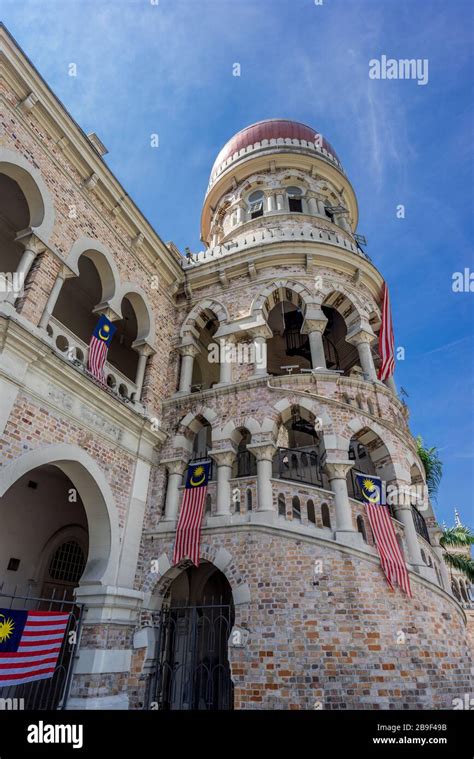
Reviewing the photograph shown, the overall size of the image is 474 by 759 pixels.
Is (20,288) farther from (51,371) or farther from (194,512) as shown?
(194,512)

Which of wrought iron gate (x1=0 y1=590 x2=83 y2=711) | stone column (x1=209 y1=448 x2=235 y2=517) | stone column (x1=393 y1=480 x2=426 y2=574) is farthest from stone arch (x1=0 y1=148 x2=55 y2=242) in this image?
stone column (x1=393 y1=480 x2=426 y2=574)

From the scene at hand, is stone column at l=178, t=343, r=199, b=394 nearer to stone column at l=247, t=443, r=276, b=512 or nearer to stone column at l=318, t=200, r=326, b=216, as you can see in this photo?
stone column at l=247, t=443, r=276, b=512

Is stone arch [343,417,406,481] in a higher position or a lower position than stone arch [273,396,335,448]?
lower

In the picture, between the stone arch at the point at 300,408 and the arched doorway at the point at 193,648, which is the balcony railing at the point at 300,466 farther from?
the arched doorway at the point at 193,648

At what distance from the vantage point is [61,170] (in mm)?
10969

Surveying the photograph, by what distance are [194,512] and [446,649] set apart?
608 centimetres

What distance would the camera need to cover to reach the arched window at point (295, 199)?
17750mm

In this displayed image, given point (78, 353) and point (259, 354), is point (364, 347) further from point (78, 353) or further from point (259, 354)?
point (78, 353)

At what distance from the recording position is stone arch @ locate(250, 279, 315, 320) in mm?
13117

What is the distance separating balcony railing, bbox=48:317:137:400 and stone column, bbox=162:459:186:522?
7.49ft

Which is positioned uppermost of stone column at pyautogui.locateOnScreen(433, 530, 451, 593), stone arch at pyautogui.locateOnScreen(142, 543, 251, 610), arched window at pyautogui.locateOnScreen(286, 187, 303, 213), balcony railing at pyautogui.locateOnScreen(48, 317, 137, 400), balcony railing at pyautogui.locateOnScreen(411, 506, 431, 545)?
arched window at pyautogui.locateOnScreen(286, 187, 303, 213)

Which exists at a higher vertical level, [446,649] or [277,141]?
[277,141]

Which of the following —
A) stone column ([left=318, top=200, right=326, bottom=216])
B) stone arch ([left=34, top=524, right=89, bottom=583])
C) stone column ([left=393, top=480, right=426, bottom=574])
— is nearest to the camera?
stone column ([left=393, top=480, right=426, bottom=574])
